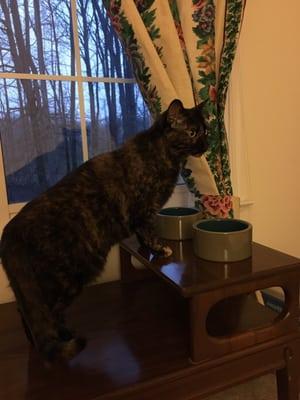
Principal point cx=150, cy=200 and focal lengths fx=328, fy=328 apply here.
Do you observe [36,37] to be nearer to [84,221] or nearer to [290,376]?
[84,221]

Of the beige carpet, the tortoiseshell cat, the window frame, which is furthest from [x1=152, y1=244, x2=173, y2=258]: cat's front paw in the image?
the beige carpet

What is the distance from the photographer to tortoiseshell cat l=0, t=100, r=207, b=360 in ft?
2.36

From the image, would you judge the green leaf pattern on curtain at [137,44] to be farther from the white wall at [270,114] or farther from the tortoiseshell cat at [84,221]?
the white wall at [270,114]

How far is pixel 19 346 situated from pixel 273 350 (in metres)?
0.64

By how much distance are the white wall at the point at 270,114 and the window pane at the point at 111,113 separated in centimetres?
37

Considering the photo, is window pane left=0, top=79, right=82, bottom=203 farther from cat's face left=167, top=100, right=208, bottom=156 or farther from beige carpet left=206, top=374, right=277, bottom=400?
beige carpet left=206, top=374, right=277, bottom=400

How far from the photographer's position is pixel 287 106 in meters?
1.45

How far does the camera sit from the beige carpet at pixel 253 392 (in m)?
1.20

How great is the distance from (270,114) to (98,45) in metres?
0.77

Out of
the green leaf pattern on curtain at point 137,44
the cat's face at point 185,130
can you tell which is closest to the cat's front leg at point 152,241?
the cat's face at point 185,130

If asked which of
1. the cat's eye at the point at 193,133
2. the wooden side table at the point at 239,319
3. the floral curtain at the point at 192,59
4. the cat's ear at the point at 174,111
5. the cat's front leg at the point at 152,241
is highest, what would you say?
the floral curtain at the point at 192,59

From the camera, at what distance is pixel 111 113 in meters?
1.22

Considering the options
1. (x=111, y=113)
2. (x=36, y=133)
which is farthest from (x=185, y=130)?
(x=36, y=133)

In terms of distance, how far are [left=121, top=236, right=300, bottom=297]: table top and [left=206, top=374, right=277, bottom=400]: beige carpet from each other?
0.65m
